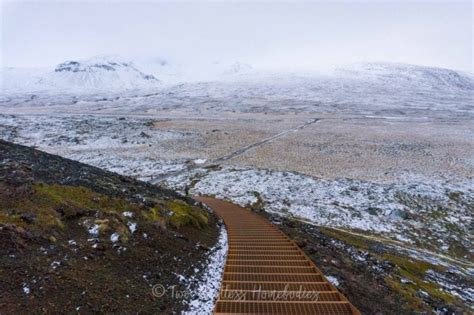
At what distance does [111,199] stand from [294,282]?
7.62 m

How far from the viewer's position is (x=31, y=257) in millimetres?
7473

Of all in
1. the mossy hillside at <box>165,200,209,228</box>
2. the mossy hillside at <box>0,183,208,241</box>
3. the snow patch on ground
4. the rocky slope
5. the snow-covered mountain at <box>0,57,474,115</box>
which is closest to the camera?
the rocky slope

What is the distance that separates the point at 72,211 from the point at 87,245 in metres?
1.81

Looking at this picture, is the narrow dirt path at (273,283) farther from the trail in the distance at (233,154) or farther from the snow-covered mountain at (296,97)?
the snow-covered mountain at (296,97)

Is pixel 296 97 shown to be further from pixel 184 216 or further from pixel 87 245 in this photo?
pixel 87 245

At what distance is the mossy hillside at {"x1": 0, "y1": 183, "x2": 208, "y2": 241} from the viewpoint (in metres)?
8.92

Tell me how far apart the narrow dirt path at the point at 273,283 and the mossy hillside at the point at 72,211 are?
3021 mm

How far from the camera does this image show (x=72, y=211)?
33.3 ft

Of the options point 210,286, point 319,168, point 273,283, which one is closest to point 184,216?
point 210,286

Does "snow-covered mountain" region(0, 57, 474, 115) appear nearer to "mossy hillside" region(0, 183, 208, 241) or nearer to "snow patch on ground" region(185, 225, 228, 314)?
"mossy hillside" region(0, 183, 208, 241)

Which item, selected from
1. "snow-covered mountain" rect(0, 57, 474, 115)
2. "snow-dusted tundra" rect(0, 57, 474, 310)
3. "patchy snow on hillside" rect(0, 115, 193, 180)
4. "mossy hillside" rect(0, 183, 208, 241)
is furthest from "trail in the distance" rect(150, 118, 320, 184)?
"snow-covered mountain" rect(0, 57, 474, 115)

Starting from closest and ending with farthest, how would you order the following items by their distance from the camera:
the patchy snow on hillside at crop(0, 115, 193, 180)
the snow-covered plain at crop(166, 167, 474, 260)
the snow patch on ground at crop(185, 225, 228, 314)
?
1. the snow patch on ground at crop(185, 225, 228, 314)
2. the snow-covered plain at crop(166, 167, 474, 260)
3. the patchy snow on hillside at crop(0, 115, 193, 180)

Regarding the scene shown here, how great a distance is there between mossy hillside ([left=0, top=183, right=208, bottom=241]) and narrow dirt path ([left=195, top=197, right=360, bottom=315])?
9.91 ft

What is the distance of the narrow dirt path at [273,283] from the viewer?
20.6 feet
